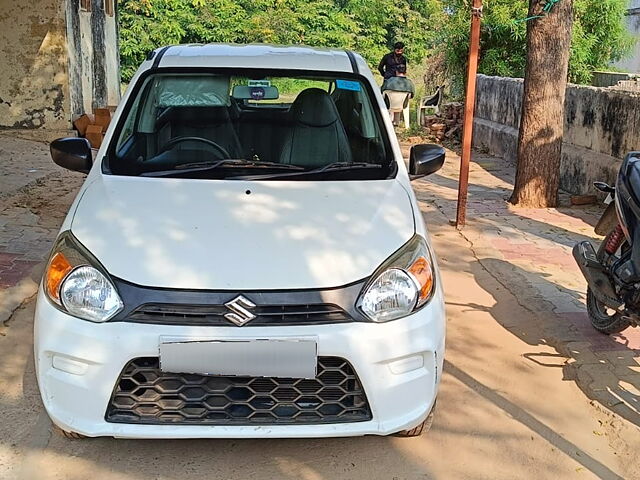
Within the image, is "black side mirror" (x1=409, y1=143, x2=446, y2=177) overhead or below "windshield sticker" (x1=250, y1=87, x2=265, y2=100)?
below

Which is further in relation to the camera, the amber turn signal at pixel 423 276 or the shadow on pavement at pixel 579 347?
the shadow on pavement at pixel 579 347

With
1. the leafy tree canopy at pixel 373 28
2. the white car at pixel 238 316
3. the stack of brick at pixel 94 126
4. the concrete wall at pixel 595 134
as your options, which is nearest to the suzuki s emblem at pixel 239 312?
the white car at pixel 238 316

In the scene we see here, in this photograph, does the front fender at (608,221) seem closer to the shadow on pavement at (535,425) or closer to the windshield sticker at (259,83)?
the shadow on pavement at (535,425)

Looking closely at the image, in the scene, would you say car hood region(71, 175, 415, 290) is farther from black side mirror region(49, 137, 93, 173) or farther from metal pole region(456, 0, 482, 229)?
metal pole region(456, 0, 482, 229)

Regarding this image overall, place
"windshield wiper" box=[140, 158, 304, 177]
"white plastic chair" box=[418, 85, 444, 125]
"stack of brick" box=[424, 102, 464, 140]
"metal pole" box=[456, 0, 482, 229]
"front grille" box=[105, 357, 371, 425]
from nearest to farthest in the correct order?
1. "front grille" box=[105, 357, 371, 425]
2. "windshield wiper" box=[140, 158, 304, 177]
3. "metal pole" box=[456, 0, 482, 229]
4. "stack of brick" box=[424, 102, 464, 140]
5. "white plastic chair" box=[418, 85, 444, 125]

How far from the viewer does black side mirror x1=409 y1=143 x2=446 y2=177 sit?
4152mm

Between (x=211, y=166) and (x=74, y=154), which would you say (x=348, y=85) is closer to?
(x=211, y=166)

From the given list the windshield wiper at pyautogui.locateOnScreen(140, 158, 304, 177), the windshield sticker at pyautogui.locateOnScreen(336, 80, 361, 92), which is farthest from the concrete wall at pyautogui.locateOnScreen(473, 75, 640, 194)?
the windshield wiper at pyautogui.locateOnScreen(140, 158, 304, 177)

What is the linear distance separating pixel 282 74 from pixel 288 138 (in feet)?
1.26

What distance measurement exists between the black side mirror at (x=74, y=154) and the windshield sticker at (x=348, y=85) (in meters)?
1.49

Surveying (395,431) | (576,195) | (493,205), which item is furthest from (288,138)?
(576,195)

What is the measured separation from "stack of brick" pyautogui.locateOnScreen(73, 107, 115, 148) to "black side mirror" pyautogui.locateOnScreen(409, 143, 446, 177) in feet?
28.0

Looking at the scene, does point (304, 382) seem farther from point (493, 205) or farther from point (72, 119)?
point (72, 119)

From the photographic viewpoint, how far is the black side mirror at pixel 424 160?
415cm
